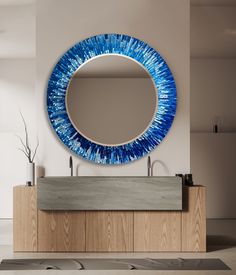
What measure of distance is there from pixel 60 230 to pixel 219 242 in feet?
6.16

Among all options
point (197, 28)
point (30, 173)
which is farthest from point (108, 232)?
point (197, 28)

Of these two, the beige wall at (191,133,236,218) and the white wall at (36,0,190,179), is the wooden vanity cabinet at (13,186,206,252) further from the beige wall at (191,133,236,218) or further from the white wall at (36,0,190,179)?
the beige wall at (191,133,236,218)

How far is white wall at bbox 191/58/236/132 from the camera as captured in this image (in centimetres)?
1022

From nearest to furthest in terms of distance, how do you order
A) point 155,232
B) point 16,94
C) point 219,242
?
point 155,232, point 219,242, point 16,94

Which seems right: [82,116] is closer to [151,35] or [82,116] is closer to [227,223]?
[151,35]

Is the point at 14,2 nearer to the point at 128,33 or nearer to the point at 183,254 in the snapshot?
the point at 128,33

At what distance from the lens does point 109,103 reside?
6.60 m

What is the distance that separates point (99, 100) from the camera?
260 inches

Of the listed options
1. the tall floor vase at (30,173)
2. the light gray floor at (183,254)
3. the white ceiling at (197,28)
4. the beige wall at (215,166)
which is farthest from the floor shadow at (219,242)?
the white ceiling at (197,28)

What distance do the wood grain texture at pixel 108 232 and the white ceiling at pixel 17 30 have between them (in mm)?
2530

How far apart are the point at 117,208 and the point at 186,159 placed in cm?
91

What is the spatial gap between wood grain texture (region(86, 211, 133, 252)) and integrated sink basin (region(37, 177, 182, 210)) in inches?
4.7

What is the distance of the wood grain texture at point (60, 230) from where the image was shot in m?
6.33

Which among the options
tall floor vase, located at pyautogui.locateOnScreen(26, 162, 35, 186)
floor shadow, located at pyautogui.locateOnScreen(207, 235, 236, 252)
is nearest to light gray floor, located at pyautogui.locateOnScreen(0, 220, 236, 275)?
floor shadow, located at pyautogui.locateOnScreen(207, 235, 236, 252)
